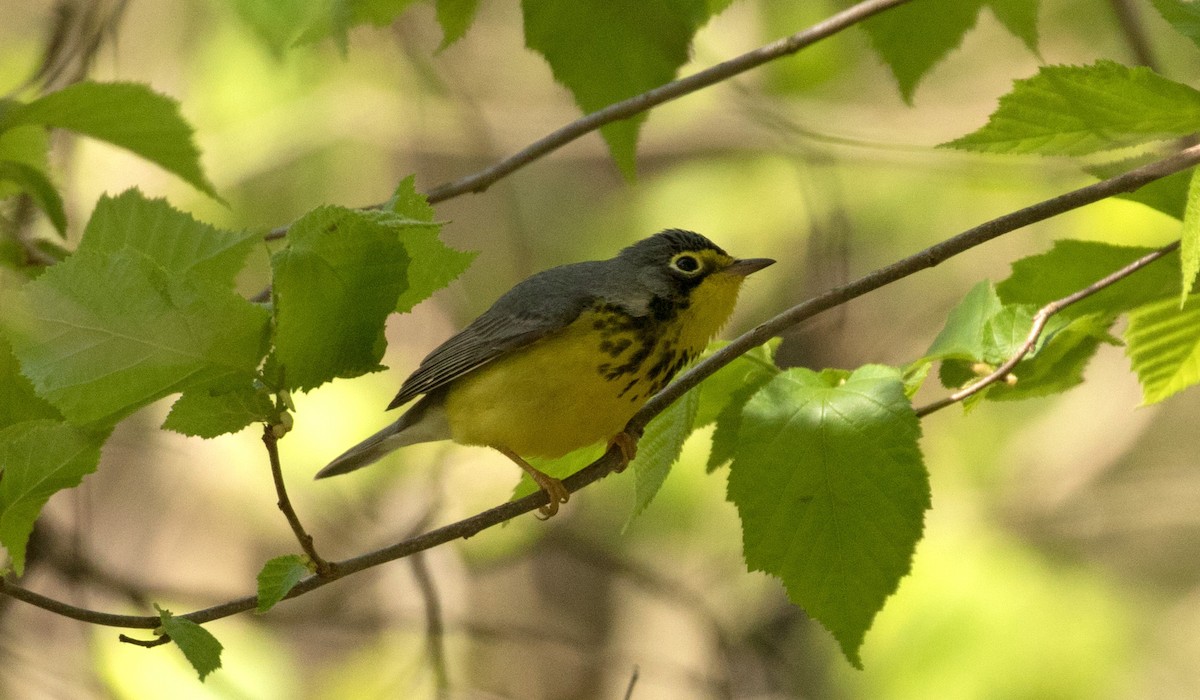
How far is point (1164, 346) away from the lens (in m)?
2.67

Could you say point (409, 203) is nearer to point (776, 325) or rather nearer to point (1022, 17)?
point (776, 325)

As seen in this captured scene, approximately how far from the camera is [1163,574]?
8.62 m

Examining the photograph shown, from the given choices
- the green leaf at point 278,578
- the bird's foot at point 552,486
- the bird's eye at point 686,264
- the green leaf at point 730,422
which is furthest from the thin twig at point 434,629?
the green leaf at point 278,578

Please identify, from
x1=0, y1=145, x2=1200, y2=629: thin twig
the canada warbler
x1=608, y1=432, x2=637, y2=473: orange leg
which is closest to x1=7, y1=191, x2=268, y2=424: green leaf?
x1=0, y1=145, x2=1200, y2=629: thin twig

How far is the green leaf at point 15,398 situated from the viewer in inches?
89.7

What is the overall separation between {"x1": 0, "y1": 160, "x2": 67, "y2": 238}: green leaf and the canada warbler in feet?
3.53

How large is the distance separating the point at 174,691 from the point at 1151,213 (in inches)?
193

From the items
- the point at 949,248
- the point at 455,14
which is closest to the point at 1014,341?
the point at 949,248

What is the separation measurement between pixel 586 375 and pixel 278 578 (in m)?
1.62

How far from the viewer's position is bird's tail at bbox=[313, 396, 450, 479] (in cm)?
403

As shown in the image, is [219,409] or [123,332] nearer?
[123,332]

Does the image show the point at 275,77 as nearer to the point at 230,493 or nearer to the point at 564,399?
the point at 230,493

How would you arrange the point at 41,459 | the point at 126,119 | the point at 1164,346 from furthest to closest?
the point at 126,119, the point at 1164,346, the point at 41,459

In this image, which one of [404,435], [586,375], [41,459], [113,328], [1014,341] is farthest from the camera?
[404,435]
